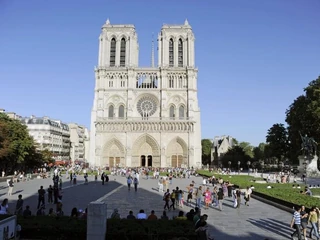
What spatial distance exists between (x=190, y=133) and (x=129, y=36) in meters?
24.1

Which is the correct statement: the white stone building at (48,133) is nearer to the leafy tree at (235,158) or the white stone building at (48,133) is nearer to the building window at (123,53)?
the building window at (123,53)

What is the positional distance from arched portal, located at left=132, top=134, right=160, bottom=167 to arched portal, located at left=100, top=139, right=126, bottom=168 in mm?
2443

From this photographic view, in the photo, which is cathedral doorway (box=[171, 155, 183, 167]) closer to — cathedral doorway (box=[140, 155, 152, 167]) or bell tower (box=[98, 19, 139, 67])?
cathedral doorway (box=[140, 155, 152, 167])

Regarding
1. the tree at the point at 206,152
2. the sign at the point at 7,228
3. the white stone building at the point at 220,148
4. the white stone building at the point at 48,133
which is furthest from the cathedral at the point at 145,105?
the sign at the point at 7,228

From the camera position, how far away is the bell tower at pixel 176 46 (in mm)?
69500

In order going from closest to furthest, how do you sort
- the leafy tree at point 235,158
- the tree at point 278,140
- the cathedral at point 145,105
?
the tree at point 278,140 → the cathedral at point 145,105 → the leafy tree at point 235,158

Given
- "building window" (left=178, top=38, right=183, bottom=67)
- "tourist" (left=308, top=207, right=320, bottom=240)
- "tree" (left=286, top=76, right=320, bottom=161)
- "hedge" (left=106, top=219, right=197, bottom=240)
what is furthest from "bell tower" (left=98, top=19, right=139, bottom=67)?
"hedge" (left=106, top=219, right=197, bottom=240)

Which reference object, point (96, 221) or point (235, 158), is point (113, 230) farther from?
point (235, 158)

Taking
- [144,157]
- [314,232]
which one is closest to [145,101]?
[144,157]

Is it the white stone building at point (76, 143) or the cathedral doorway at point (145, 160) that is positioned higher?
the white stone building at point (76, 143)

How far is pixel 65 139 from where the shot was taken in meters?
98.2

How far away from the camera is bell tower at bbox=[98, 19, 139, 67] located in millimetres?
70000

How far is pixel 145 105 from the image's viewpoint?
69.7m

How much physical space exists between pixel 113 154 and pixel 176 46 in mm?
25904
